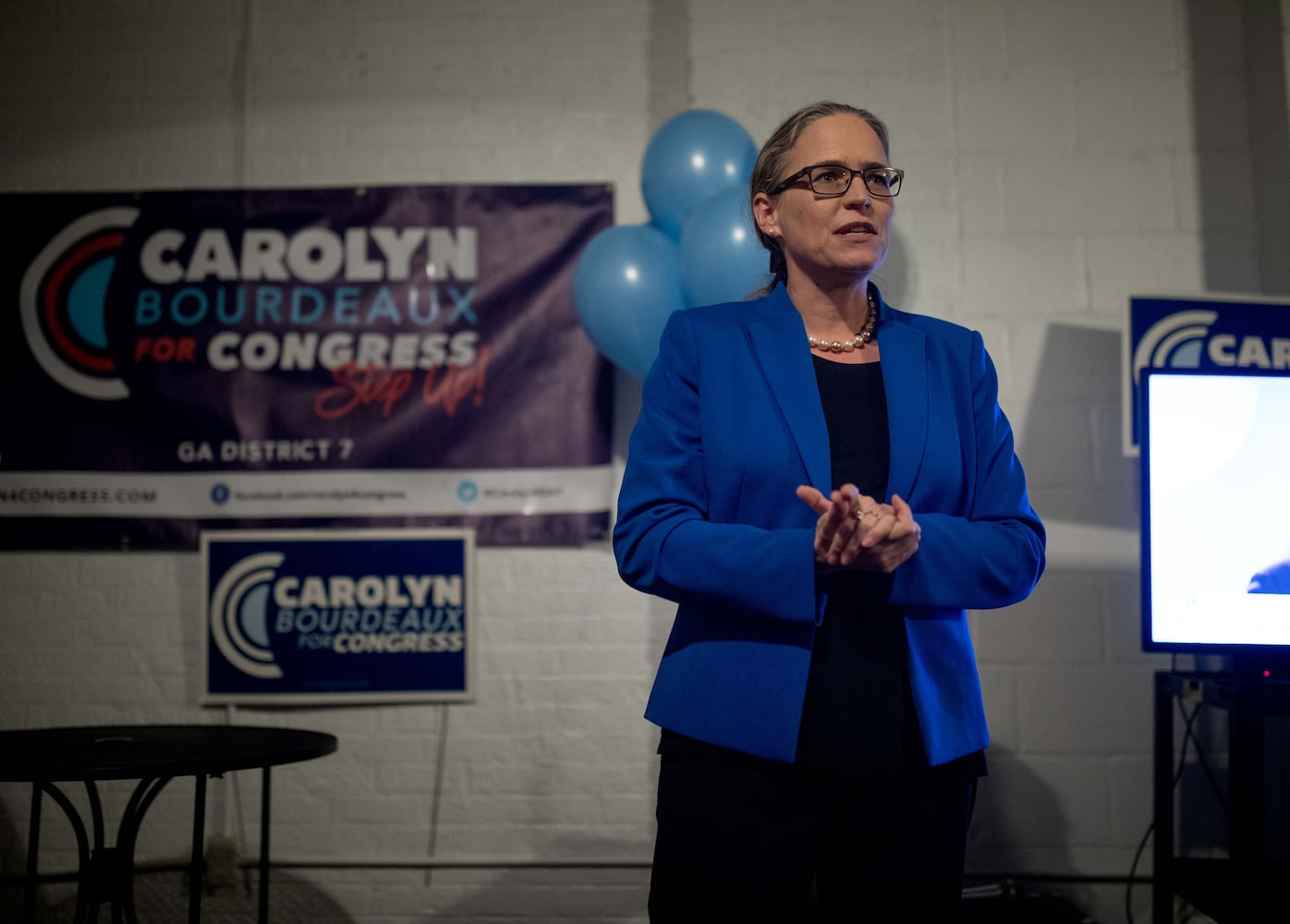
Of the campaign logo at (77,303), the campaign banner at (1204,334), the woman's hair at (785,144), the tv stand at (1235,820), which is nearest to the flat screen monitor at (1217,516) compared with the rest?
the tv stand at (1235,820)

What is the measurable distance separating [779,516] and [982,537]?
0.23 metres

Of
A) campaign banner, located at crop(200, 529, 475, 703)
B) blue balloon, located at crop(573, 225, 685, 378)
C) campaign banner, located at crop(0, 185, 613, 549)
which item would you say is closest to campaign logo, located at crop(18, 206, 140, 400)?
campaign banner, located at crop(0, 185, 613, 549)

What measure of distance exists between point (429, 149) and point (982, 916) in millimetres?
2423

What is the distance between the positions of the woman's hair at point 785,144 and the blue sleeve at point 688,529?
7.7 inches

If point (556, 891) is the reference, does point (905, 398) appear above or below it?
above

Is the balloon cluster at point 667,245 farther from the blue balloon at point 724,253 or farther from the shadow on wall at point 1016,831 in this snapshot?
the shadow on wall at point 1016,831

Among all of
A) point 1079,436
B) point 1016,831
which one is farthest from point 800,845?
point 1079,436

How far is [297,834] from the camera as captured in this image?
2.63 m

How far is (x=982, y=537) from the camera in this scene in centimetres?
109

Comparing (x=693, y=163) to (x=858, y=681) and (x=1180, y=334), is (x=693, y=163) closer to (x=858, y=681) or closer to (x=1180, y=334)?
(x=1180, y=334)

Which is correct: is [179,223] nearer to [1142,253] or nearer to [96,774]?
[96,774]

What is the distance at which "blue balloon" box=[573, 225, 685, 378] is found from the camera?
7.39 feet

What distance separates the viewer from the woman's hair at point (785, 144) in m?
1.26

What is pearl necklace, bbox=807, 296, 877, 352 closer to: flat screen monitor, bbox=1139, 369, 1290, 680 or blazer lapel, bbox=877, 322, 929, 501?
blazer lapel, bbox=877, 322, 929, 501
